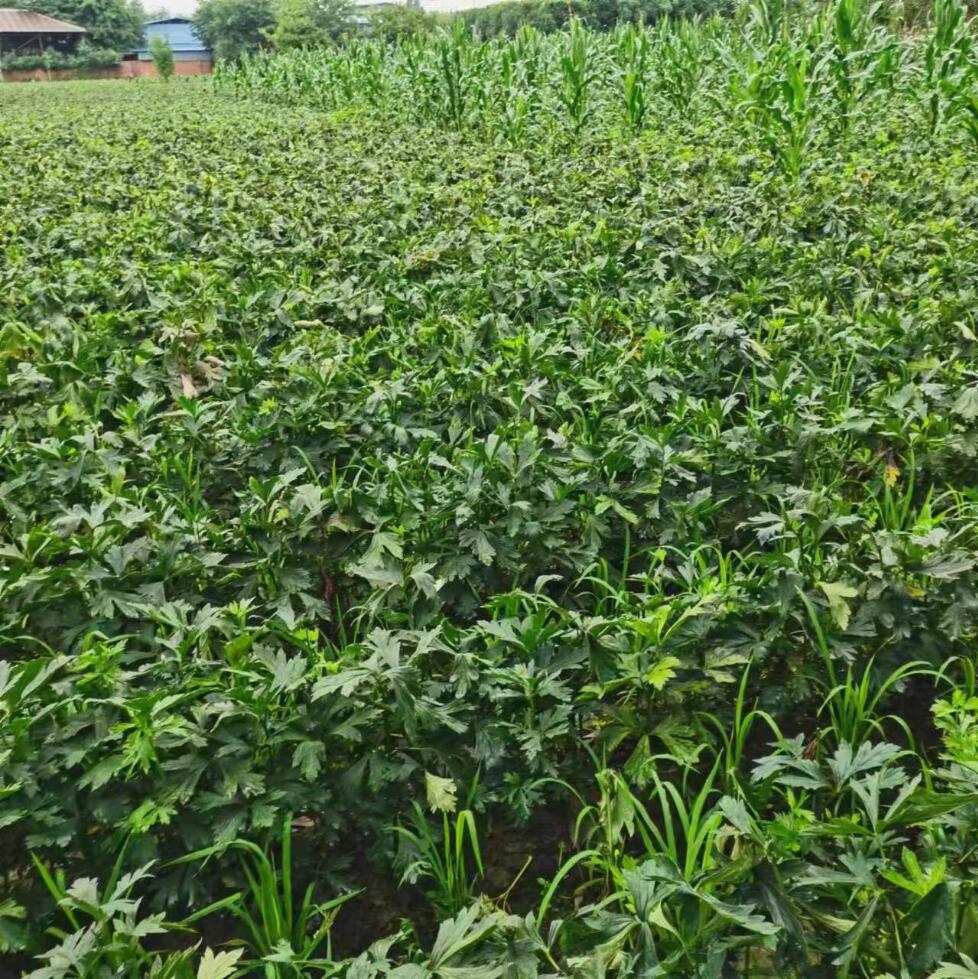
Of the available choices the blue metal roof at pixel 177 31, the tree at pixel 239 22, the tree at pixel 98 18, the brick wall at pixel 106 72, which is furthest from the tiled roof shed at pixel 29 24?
the blue metal roof at pixel 177 31

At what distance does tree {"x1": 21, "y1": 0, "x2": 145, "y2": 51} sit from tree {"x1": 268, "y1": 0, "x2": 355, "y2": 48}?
69.3ft

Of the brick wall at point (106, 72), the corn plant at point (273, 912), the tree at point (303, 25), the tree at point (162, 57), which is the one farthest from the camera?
the brick wall at point (106, 72)

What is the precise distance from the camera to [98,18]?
201 ft

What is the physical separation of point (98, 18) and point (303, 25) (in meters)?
33.1

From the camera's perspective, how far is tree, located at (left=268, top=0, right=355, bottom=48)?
118 feet

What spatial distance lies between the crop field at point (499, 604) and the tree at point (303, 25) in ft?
95.8

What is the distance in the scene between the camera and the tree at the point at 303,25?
118 ft

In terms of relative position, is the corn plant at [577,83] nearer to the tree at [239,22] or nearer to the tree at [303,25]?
the tree at [303,25]

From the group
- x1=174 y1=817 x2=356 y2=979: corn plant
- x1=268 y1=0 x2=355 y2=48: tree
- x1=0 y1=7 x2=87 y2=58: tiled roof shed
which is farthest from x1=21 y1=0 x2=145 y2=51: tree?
x1=174 y1=817 x2=356 y2=979: corn plant

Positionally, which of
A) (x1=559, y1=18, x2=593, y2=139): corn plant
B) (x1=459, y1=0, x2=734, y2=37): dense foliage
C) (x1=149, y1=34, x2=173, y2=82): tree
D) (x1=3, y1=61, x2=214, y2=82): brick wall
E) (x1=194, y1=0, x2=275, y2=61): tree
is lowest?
(x1=559, y1=18, x2=593, y2=139): corn plant

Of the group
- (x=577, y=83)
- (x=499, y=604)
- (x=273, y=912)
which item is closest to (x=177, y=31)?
(x=577, y=83)

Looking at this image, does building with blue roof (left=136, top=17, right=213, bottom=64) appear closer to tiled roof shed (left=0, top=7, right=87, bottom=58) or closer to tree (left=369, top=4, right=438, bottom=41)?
tiled roof shed (left=0, top=7, right=87, bottom=58)

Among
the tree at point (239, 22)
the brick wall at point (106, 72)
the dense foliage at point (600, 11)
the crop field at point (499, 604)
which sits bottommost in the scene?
the crop field at point (499, 604)

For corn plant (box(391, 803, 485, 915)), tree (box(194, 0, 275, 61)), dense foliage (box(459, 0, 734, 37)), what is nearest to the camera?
corn plant (box(391, 803, 485, 915))
